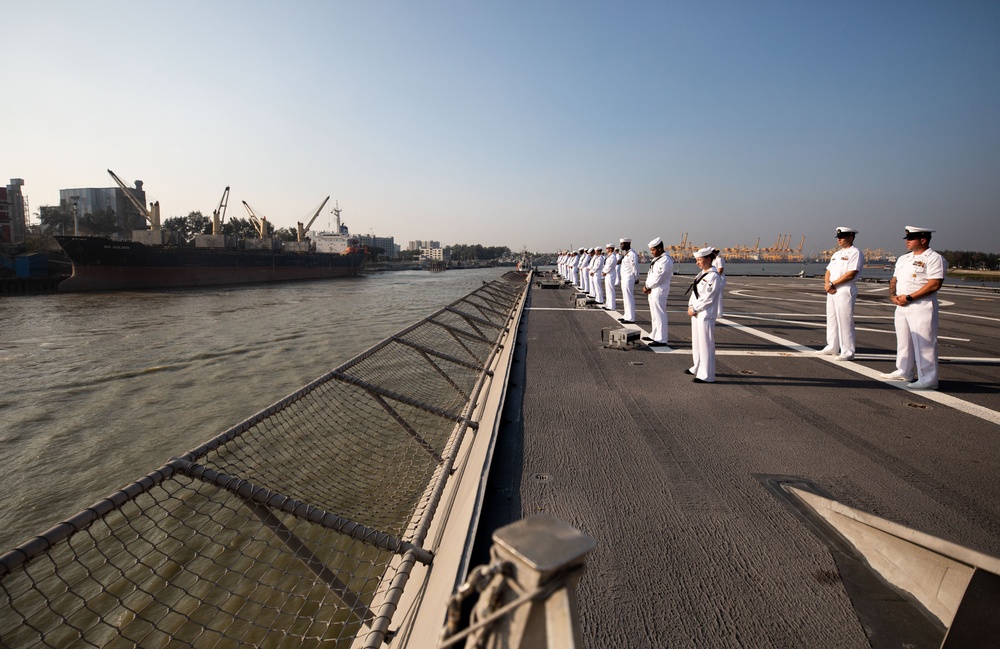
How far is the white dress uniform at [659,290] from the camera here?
7.96 m

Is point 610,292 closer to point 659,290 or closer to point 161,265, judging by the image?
point 659,290

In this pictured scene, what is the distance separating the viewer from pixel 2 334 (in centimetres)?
1686

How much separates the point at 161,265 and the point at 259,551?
43.7 metres

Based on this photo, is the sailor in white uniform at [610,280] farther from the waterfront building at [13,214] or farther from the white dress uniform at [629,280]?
the waterfront building at [13,214]

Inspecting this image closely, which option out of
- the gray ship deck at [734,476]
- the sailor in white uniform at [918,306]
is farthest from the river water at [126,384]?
the sailor in white uniform at [918,306]

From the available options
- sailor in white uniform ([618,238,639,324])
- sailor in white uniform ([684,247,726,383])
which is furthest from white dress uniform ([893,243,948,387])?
sailor in white uniform ([618,238,639,324])

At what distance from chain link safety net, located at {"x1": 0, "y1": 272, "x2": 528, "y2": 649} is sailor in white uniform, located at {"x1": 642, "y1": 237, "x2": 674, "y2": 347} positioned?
12.6 ft

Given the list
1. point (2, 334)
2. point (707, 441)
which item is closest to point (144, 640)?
point (707, 441)

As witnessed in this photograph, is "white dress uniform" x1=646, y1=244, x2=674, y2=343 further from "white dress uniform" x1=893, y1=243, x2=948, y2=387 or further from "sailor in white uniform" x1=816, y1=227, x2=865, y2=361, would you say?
"white dress uniform" x1=893, y1=243, x2=948, y2=387

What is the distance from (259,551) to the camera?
159 inches

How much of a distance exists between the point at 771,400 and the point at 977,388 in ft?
8.89

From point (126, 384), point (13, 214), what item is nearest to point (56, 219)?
point (13, 214)

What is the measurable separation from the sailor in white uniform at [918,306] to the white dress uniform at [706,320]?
2.02 m

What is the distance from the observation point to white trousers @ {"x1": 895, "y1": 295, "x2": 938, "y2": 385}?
5.23m
